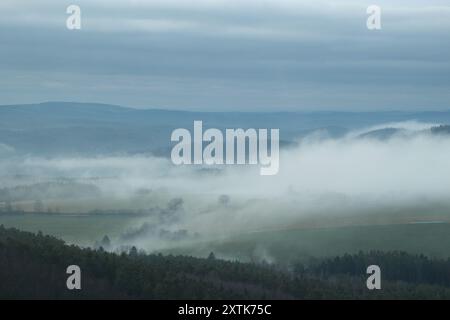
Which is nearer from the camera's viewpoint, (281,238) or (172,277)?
(172,277)

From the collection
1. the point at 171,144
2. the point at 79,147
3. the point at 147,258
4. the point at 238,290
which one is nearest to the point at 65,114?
the point at 79,147

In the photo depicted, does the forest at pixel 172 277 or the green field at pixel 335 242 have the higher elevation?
the green field at pixel 335 242

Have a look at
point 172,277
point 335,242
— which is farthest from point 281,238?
point 172,277

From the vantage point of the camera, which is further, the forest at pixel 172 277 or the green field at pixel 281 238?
the green field at pixel 281 238

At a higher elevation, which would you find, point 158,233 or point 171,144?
point 171,144

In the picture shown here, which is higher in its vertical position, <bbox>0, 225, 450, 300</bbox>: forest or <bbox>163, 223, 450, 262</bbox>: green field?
<bbox>163, 223, 450, 262</bbox>: green field

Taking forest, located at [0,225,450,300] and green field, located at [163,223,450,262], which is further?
green field, located at [163,223,450,262]

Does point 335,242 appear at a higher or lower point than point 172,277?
higher

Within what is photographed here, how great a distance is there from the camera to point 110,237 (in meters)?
27.5

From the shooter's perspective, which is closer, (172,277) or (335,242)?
(172,277)

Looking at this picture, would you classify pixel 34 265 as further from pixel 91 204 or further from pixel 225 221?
pixel 225 221

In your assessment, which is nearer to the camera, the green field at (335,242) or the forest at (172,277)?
the forest at (172,277)

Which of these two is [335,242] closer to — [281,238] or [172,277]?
[281,238]

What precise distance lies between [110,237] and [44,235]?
2.29m
